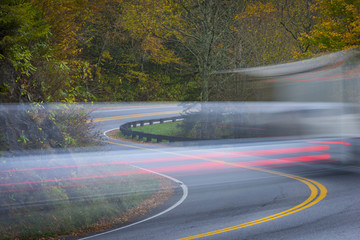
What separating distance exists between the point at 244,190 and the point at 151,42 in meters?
23.2

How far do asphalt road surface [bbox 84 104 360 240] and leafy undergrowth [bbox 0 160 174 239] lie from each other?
0.73 m

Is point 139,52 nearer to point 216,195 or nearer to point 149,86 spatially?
point 149,86

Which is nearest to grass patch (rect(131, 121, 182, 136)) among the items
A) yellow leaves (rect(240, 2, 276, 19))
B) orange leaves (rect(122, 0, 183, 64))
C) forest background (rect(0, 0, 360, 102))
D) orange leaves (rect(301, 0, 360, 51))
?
forest background (rect(0, 0, 360, 102))

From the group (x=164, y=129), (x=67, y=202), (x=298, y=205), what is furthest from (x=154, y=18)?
(x=298, y=205)

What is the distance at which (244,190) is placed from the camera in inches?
438

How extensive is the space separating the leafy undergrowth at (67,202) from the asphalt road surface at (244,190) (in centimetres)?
73

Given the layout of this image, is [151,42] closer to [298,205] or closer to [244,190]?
[244,190]

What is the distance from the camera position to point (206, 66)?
22.3 m

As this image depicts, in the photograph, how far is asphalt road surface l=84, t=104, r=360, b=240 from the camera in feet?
25.1

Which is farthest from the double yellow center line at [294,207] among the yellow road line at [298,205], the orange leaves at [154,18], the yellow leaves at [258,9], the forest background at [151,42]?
the yellow leaves at [258,9]

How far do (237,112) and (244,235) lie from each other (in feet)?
14.2

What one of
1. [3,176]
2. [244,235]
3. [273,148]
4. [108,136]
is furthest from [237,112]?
[3,176]

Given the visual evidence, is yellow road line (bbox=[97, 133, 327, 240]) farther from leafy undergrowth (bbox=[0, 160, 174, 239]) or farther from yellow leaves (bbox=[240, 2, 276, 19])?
yellow leaves (bbox=[240, 2, 276, 19])

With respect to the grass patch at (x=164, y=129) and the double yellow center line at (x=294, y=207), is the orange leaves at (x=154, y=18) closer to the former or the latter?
the double yellow center line at (x=294, y=207)
